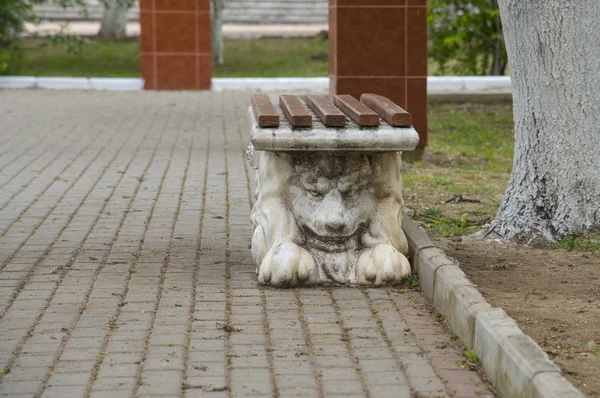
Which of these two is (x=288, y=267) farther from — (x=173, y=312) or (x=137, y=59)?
(x=137, y=59)

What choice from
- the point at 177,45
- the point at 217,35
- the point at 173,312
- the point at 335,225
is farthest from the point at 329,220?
the point at 217,35

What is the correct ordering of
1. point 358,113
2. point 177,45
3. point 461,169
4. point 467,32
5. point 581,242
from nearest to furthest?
point 358,113 < point 581,242 < point 461,169 < point 467,32 < point 177,45

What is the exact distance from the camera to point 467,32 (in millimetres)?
16125

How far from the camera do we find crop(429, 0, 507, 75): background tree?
1577 cm

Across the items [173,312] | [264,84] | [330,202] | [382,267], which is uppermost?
[264,84]

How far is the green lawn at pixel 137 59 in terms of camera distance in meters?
19.8

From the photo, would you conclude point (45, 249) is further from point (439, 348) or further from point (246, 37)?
point (246, 37)

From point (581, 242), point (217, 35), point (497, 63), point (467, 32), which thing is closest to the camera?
point (581, 242)

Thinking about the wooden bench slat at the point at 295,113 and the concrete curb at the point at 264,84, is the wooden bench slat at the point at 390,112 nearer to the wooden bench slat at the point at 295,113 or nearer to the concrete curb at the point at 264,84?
the wooden bench slat at the point at 295,113

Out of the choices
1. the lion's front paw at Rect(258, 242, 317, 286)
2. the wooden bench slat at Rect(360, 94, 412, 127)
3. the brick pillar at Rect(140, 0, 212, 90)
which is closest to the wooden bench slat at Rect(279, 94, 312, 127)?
the wooden bench slat at Rect(360, 94, 412, 127)

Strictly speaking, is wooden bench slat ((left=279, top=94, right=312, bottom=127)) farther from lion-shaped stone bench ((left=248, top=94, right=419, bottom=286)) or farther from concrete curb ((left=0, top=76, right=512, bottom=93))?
concrete curb ((left=0, top=76, right=512, bottom=93))

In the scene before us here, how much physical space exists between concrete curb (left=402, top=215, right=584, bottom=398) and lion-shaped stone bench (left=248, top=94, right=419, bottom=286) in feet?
0.86

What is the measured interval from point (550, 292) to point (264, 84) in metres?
11.7

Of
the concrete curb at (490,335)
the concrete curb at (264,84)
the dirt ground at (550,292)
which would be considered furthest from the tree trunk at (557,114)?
the concrete curb at (264,84)
